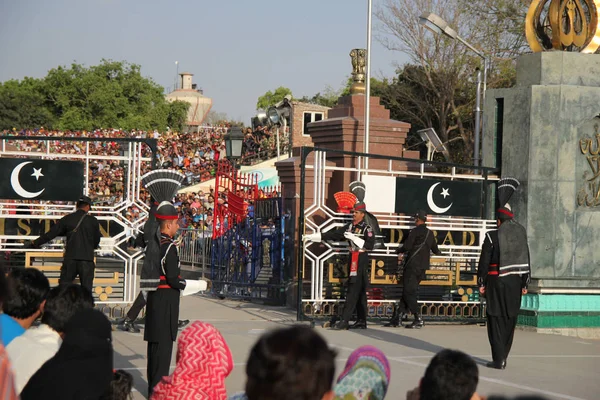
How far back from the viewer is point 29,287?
17.1ft

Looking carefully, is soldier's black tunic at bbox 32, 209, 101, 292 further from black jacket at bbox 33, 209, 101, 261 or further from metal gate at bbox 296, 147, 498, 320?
metal gate at bbox 296, 147, 498, 320

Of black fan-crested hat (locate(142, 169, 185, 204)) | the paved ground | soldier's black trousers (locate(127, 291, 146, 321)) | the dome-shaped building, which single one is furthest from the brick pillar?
the dome-shaped building

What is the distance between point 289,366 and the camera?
2730 millimetres

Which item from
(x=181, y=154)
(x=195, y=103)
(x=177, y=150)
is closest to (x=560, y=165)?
(x=177, y=150)

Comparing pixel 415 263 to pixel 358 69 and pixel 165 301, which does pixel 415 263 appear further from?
pixel 165 301

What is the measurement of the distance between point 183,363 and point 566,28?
10622mm

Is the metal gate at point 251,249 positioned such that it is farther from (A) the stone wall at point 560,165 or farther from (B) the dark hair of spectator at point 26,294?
(B) the dark hair of spectator at point 26,294

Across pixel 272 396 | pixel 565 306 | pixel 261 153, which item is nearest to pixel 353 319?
pixel 565 306

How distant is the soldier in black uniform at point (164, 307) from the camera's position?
7.97 m

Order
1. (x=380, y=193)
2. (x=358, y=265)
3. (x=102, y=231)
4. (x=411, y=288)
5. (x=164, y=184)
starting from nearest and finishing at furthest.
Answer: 1. (x=164, y=184)
2. (x=102, y=231)
3. (x=358, y=265)
4. (x=411, y=288)
5. (x=380, y=193)

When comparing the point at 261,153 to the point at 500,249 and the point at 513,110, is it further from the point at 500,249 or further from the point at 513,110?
the point at 500,249

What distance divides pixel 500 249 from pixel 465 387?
635 centimetres

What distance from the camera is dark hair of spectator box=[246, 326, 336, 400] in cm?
273

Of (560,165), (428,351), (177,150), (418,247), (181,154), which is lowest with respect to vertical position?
(428,351)
